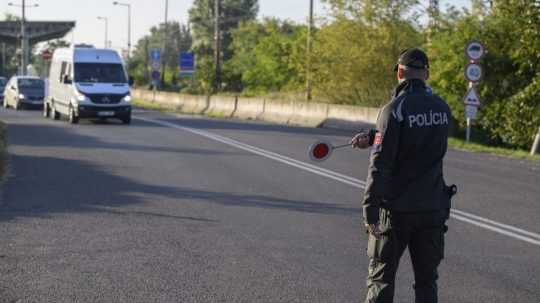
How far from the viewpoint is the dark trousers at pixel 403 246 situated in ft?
16.9

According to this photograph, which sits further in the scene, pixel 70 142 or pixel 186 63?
pixel 186 63

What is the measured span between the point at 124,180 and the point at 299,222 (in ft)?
15.2

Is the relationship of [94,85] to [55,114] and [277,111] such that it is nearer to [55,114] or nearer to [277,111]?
[55,114]

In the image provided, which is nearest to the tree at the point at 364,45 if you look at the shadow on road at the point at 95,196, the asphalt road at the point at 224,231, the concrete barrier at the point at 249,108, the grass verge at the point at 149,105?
the concrete barrier at the point at 249,108

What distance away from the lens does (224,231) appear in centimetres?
967

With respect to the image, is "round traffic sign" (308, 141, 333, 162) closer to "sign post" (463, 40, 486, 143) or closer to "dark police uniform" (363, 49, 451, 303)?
"dark police uniform" (363, 49, 451, 303)

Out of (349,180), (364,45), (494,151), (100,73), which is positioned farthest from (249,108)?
(349,180)

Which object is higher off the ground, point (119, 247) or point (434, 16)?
point (434, 16)

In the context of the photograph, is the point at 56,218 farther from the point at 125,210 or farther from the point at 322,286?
the point at 322,286

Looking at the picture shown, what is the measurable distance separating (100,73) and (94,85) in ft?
2.11

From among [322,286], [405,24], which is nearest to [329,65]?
[405,24]

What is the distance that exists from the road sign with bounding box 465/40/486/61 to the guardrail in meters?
4.83

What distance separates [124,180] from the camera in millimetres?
14234

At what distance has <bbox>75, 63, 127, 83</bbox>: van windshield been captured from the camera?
29906mm
